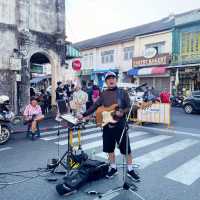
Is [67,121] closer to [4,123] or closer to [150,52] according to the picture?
[4,123]

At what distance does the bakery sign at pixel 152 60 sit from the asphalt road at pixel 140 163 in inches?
622

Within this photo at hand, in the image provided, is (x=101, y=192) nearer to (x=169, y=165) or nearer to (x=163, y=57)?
(x=169, y=165)

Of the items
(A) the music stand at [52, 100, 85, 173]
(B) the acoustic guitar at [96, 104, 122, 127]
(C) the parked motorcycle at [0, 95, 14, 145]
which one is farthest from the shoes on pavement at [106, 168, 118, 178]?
(C) the parked motorcycle at [0, 95, 14, 145]

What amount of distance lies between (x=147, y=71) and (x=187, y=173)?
21.2m

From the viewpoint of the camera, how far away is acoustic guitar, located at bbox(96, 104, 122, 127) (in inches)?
183

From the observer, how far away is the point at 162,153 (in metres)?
6.59

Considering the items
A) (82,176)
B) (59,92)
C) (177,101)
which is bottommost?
(82,176)

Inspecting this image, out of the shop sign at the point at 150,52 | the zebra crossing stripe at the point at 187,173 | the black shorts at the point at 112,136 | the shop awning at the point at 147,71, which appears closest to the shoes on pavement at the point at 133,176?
the black shorts at the point at 112,136

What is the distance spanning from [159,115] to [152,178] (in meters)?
6.16

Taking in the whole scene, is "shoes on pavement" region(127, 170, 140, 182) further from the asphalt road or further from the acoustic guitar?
the acoustic guitar

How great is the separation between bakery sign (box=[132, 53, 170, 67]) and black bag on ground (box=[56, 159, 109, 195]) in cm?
2116

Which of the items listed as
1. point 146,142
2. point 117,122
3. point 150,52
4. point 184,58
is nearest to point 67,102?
point 146,142

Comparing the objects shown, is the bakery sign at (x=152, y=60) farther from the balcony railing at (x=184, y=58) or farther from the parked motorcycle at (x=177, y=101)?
the parked motorcycle at (x=177, y=101)

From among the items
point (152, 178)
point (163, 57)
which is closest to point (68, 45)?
point (163, 57)
